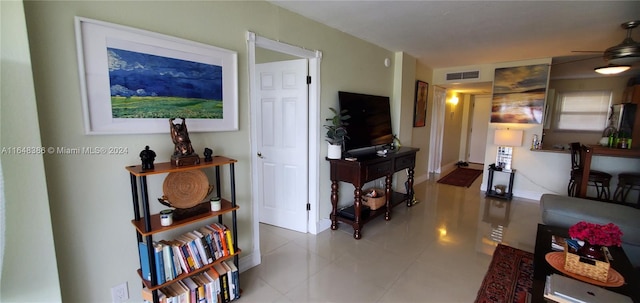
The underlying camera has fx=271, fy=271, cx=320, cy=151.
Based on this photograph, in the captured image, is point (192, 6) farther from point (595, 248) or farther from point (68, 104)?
point (595, 248)

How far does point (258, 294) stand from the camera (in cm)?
207

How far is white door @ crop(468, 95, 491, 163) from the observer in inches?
286

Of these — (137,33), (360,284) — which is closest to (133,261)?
(137,33)

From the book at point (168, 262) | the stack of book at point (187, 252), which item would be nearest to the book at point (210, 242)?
the stack of book at point (187, 252)

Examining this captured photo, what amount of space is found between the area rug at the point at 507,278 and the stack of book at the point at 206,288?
1807 mm

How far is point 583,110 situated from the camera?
19.3 feet

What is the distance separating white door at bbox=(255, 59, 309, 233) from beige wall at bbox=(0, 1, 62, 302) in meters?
1.80

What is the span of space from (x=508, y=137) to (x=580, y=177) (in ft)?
3.38

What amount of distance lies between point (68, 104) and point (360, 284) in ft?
7.40

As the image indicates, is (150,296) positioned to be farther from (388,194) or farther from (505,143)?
(505,143)

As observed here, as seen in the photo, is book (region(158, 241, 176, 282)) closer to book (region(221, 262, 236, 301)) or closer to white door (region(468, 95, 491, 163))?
book (region(221, 262, 236, 301))

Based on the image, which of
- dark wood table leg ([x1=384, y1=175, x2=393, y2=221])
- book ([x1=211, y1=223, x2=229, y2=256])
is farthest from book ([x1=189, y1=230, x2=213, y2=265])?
dark wood table leg ([x1=384, y1=175, x2=393, y2=221])

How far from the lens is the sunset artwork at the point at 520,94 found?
420 centimetres

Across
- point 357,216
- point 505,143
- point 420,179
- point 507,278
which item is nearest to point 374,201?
point 357,216
